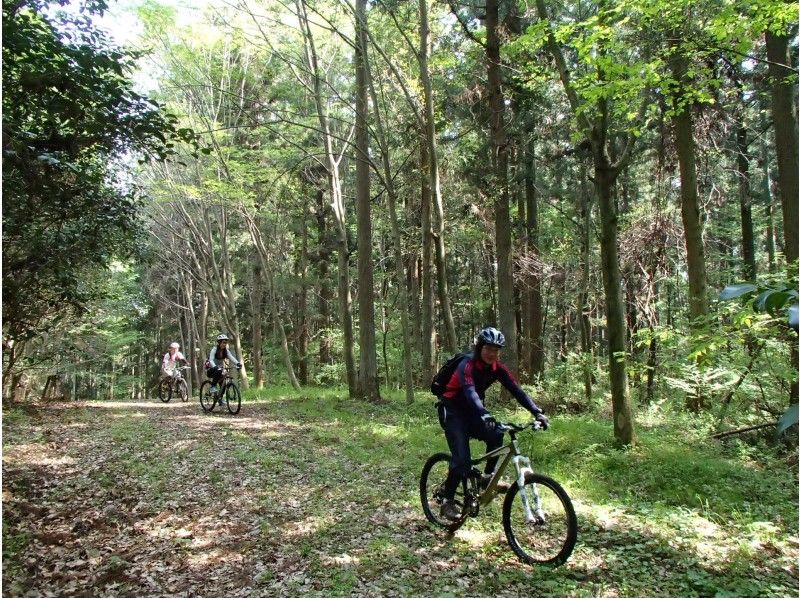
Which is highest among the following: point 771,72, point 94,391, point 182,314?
point 771,72

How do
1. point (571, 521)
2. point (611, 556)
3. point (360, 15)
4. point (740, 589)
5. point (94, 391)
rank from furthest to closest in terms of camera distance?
point (94, 391) < point (360, 15) < point (611, 556) < point (571, 521) < point (740, 589)

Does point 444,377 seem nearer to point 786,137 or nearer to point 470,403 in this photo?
point 470,403

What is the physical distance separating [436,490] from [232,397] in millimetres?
9412

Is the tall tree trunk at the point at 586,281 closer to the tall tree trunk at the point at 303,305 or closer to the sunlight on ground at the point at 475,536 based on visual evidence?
the sunlight on ground at the point at 475,536

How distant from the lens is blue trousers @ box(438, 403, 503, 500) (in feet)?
18.2

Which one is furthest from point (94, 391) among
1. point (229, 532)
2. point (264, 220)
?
point (229, 532)

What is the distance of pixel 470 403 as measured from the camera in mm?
5215

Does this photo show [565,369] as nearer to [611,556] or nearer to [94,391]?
[611,556]

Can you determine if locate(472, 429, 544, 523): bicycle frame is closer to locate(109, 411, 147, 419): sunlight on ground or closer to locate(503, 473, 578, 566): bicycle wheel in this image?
locate(503, 473, 578, 566): bicycle wheel

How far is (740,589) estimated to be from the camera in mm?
4355

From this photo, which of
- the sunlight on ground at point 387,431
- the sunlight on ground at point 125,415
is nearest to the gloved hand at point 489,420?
the sunlight on ground at point 387,431

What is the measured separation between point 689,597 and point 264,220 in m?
23.4

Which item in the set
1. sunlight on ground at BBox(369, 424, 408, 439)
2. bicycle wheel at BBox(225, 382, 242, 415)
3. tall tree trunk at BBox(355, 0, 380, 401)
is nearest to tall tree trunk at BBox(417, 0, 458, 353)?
sunlight on ground at BBox(369, 424, 408, 439)

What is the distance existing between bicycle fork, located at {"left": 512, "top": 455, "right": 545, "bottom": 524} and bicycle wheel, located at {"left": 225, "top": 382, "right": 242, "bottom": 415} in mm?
10381
